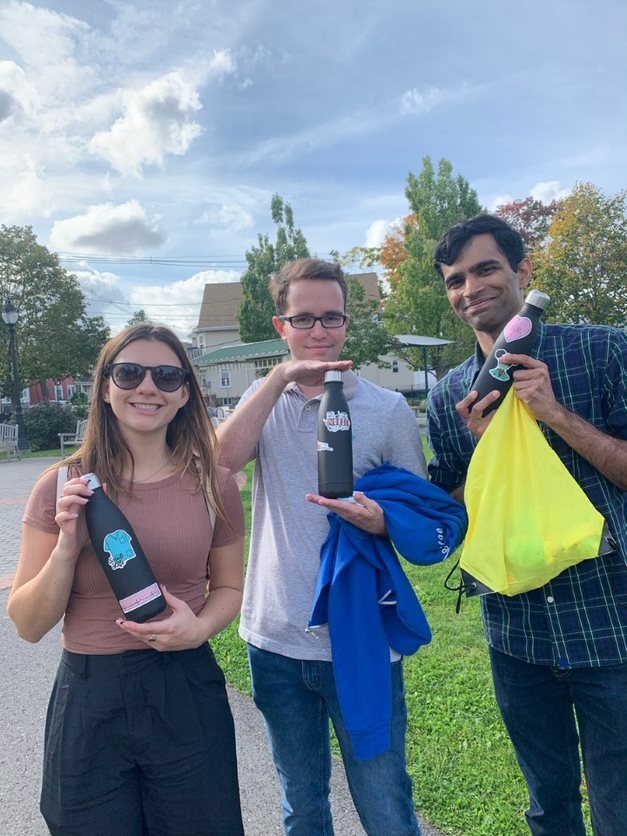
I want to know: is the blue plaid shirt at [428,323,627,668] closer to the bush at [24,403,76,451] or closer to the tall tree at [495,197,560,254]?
the bush at [24,403,76,451]

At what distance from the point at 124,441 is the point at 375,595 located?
3.59 feet

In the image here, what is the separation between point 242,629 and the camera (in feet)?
7.59

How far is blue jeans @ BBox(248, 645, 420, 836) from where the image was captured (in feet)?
6.72

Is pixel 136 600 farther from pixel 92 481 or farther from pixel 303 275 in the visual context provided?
pixel 303 275

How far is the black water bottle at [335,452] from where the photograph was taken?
1.94m

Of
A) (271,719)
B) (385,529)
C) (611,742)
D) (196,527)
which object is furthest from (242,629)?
(611,742)

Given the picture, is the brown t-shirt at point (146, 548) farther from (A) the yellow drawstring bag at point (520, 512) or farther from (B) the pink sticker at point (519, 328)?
(B) the pink sticker at point (519, 328)

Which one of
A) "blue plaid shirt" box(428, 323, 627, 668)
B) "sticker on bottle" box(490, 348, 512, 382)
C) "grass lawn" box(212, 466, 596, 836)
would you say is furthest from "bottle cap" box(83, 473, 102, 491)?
"grass lawn" box(212, 466, 596, 836)

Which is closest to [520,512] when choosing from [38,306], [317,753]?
[317,753]

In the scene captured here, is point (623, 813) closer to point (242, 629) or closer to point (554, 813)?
point (554, 813)

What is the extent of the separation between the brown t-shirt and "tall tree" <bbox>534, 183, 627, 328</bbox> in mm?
15409

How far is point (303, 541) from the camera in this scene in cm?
217

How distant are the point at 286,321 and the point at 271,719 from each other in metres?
1.56

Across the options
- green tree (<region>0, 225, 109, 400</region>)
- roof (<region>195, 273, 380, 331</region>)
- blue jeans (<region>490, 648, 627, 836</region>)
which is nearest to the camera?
blue jeans (<region>490, 648, 627, 836</region>)
